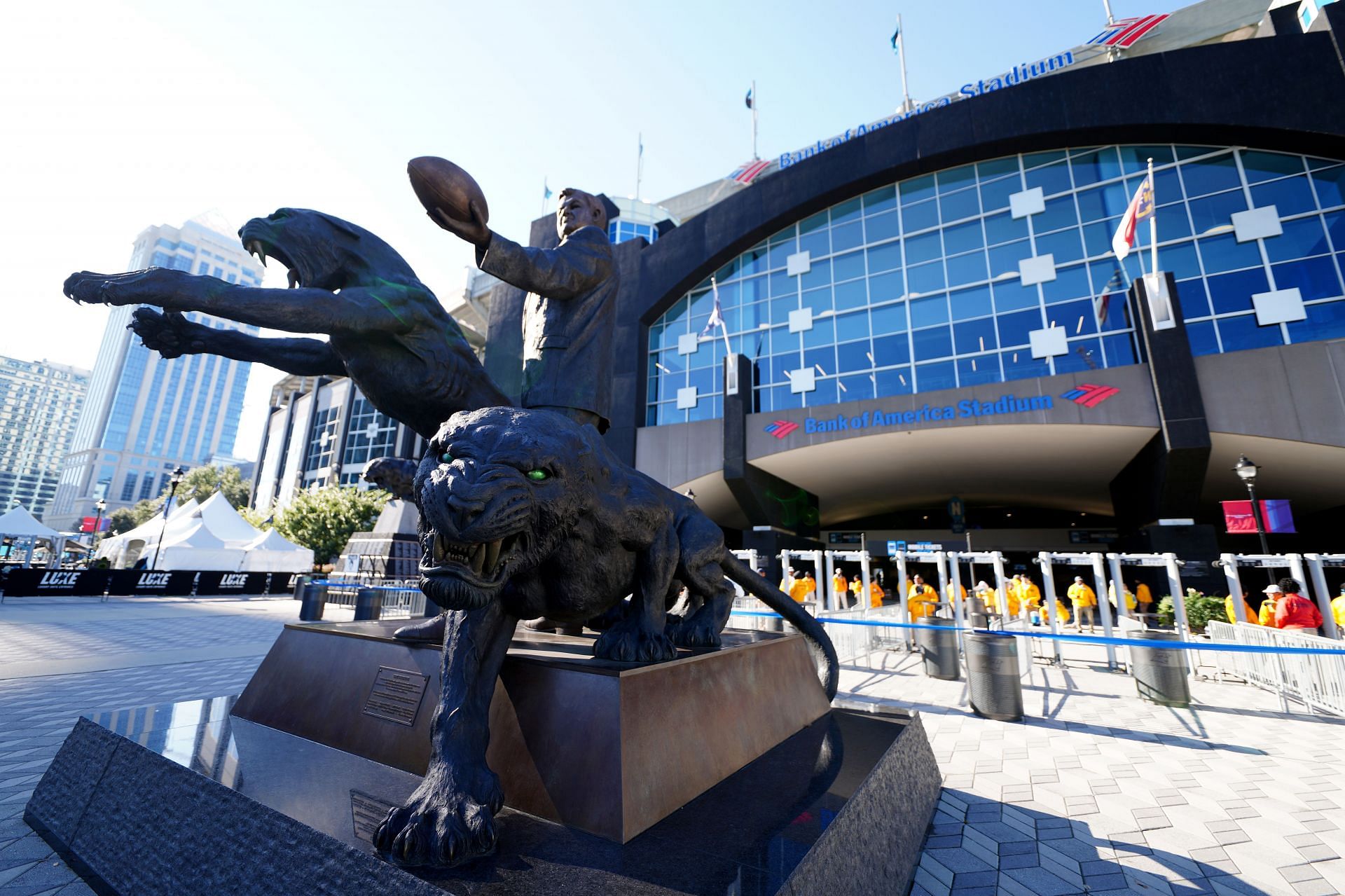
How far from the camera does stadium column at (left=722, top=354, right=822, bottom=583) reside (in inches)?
773

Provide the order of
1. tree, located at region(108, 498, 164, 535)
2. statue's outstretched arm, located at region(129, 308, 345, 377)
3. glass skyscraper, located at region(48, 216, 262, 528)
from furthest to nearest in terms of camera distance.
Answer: glass skyscraper, located at region(48, 216, 262, 528) < tree, located at region(108, 498, 164, 535) < statue's outstretched arm, located at region(129, 308, 345, 377)

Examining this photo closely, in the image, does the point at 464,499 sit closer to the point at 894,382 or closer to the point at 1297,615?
the point at 1297,615

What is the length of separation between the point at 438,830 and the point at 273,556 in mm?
30553

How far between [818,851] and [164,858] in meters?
2.17

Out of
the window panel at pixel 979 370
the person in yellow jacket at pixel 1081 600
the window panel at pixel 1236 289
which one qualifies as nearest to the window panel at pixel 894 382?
the window panel at pixel 979 370

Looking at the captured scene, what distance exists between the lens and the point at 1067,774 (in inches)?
174

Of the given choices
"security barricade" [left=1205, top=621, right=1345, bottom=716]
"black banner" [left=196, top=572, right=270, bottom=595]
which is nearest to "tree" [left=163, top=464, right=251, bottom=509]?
"black banner" [left=196, top=572, right=270, bottom=595]

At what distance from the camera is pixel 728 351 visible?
2141 cm

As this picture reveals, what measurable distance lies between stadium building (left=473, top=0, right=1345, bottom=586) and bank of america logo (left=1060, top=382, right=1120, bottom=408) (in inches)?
1.8

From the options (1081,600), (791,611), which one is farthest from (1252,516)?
(791,611)

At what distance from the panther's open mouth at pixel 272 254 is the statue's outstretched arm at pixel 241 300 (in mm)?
488

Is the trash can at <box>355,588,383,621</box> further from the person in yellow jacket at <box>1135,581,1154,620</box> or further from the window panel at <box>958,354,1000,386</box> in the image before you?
the person in yellow jacket at <box>1135,581,1154,620</box>

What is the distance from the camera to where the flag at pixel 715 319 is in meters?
20.4

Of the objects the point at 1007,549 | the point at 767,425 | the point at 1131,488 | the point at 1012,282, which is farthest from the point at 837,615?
the point at 1007,549
